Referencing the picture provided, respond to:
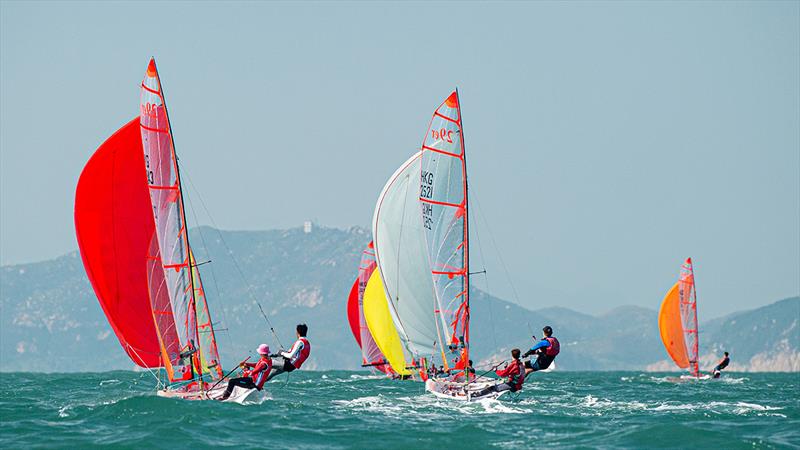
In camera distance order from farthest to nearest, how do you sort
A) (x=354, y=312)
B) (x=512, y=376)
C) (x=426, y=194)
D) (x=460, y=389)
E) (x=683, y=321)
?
(x=683, y=321) < (x=354, y=312) < (x=426, y=194) < (x=460, y=389) < (x=512, y=376)

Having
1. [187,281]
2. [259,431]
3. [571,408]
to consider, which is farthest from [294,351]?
[571,408]

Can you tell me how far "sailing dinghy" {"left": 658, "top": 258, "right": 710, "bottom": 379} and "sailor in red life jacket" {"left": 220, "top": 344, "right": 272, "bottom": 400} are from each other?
156ft

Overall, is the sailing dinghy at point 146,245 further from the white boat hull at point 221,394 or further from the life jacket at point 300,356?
the life jacket at point 300,356

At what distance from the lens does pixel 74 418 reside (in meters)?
29.4

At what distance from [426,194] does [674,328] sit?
4257cm

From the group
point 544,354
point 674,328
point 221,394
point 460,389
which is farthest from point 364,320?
point 221,394

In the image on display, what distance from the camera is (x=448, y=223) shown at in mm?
38344

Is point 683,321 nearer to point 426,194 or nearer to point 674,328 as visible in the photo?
point 674,328

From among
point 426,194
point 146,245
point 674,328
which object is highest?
point 426,194

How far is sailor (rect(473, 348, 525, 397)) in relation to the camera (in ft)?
113

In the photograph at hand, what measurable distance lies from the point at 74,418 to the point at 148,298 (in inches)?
224

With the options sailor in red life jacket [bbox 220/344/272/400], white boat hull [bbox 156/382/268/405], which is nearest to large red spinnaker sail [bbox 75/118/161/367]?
white boat hull [bbox 156/382/268/405]

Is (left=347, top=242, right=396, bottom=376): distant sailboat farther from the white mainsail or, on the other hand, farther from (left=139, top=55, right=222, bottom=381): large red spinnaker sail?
(left=139, top=55, right=222, bottom=381): large red spinnaker sail

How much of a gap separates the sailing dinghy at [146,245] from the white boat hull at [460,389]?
22.4 feet
